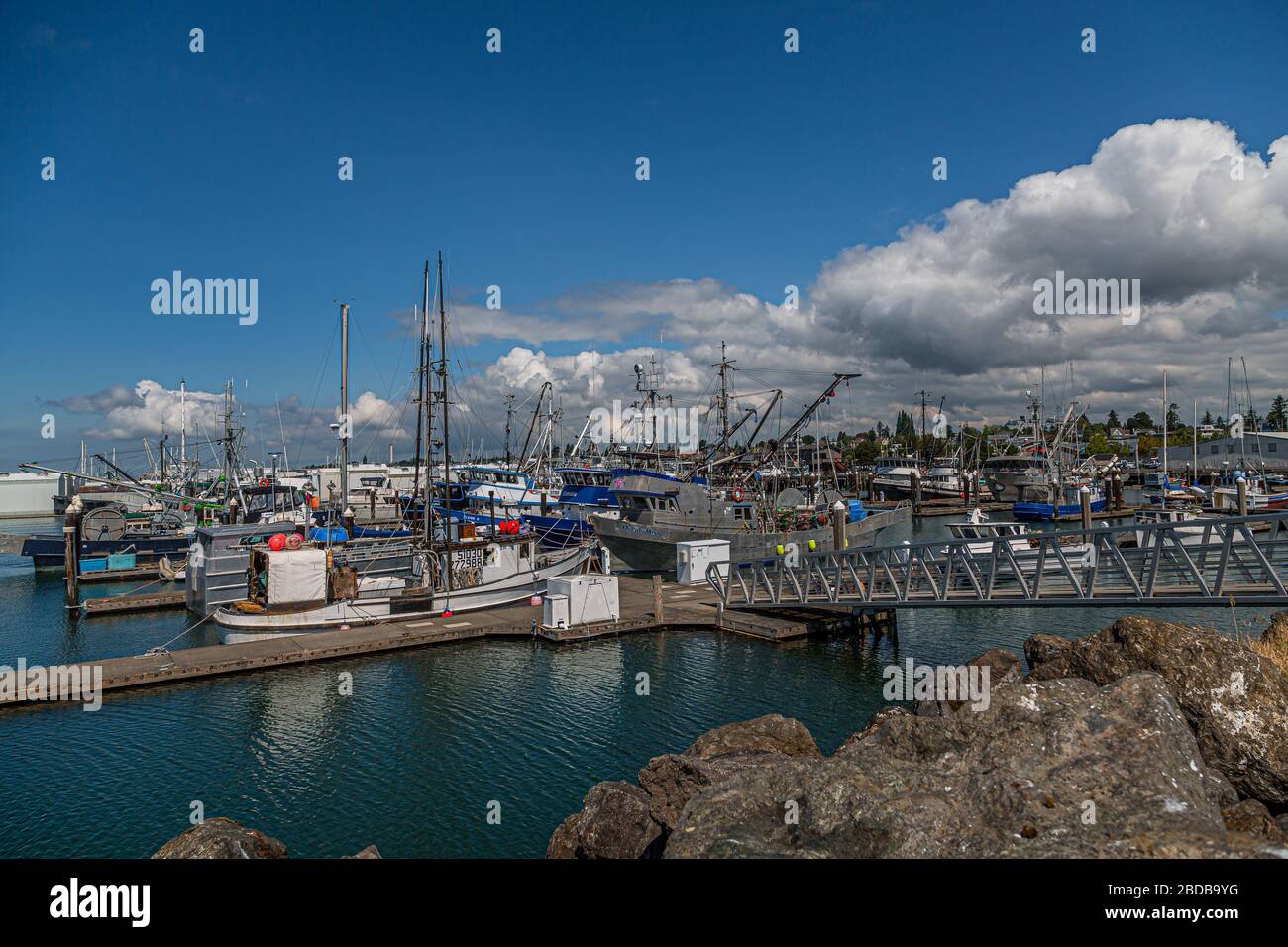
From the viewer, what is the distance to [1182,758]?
8.42 m

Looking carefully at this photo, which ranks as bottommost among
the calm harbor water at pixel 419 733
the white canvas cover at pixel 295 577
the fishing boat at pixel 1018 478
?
the calm harbor water at pixel 419 733

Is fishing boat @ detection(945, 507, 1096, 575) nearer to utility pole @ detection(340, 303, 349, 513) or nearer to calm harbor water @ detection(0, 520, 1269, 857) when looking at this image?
calm harbor water @ detection(0, 520, 1269, 857)

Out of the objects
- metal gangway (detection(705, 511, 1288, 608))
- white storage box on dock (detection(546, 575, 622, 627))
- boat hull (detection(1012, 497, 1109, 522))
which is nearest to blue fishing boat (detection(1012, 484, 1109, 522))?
boat hull (detection(1012, 497, 1109, 522))

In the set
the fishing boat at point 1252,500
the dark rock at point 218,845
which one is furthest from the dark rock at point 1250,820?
the fishing boat at point 1252,500

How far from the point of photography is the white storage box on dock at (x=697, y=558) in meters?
39.2

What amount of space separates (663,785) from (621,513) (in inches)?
1521

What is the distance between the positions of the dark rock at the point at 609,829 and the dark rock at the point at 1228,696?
28.3 feet

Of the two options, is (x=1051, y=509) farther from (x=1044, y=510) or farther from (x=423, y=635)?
(x=423, y=635)

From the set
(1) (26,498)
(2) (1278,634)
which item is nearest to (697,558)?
(2) (1278,634)

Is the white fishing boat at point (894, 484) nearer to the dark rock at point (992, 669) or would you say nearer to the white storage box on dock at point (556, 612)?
the white storage box on dock at point (556, 612)
